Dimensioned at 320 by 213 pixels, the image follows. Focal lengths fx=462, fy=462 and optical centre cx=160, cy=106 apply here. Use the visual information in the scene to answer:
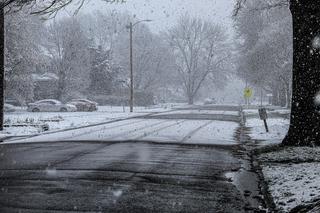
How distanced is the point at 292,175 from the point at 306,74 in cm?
481

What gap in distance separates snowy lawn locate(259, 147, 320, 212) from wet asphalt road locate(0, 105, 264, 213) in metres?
0.59

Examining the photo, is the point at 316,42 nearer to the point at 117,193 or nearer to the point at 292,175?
the point at 292,175

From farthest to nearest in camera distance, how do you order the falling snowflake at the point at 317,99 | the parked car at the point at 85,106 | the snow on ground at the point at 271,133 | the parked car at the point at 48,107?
the parked car at the point at 85,106 < the parked car at the point at 48,107 < the snow on ground at the point at 271,133 < the falling snowflake at the point at 317,99

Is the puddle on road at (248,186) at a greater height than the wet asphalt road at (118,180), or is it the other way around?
the wet asphalt road at (118,180)

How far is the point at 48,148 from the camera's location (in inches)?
567

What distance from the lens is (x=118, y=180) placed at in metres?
8.75

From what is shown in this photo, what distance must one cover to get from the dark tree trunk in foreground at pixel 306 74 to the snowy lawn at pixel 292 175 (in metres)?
0.78

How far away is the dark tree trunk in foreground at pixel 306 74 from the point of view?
1280 cm

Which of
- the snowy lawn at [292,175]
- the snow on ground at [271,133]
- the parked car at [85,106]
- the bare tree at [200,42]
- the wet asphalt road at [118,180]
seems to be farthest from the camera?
the bare tree at [200,42]

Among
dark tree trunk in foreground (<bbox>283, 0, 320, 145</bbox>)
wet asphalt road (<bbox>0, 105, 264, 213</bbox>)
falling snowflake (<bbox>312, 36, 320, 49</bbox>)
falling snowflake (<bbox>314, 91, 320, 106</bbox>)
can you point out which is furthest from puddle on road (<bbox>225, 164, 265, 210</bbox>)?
falling snowflake (<bbox>312, 36, 320, 49</bbox>)

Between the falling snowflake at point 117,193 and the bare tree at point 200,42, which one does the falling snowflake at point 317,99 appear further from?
the bare tree at point 200,42

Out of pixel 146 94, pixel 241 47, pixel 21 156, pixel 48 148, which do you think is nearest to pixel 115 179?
pixel 21 156

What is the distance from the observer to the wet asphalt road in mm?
6855

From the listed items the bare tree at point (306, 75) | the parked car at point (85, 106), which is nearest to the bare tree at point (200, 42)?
the parked car at point (85, 106)
